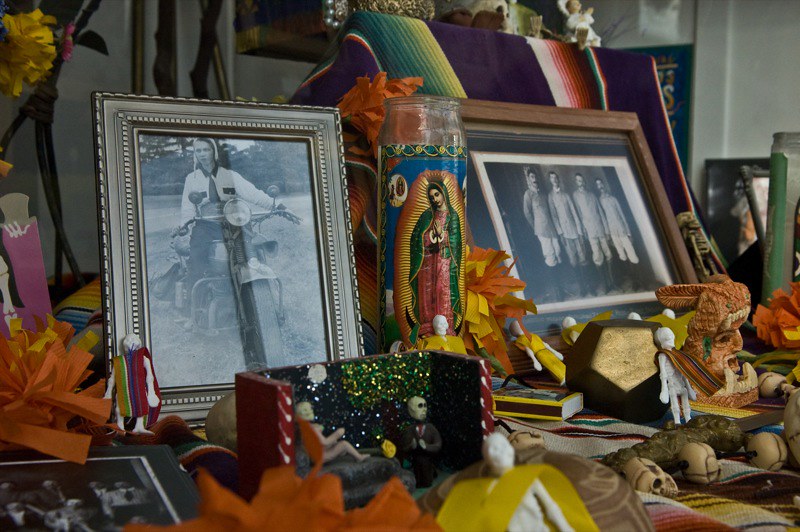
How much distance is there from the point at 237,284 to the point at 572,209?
562 mm

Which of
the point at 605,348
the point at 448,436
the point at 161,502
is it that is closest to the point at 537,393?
the point at 605,348

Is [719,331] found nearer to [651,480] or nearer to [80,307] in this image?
[651,480]

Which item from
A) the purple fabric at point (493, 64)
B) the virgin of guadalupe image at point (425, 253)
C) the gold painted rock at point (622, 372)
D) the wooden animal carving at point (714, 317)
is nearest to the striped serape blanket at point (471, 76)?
the purple fabric at point (493, 64)

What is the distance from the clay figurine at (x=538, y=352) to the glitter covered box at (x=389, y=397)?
375mm

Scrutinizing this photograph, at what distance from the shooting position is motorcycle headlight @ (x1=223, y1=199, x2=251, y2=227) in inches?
32.3

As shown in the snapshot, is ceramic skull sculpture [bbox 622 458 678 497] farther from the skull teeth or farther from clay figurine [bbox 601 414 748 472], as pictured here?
the skull teeth

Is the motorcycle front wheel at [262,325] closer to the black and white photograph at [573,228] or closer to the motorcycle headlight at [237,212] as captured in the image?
the motorcycle headlight at [237,212]

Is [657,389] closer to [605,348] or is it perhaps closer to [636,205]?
[605,348]

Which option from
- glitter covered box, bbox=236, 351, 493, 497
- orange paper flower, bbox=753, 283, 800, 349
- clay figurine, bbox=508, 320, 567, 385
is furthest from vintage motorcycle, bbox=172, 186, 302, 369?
orange paper flower, bbox=753, 283, 800, 349

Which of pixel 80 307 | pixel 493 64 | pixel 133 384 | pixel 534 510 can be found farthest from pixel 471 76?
pixel 534 510

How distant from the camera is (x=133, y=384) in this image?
0.66 m

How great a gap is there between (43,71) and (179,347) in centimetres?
38

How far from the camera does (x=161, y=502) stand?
47cm

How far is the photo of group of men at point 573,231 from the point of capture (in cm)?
110
